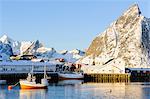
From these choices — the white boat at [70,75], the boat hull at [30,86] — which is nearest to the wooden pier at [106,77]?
the white boat at [70,75]

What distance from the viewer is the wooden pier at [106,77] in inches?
5074

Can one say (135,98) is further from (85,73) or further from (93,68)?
(93,68)

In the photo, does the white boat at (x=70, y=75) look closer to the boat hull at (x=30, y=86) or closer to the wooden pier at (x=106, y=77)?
the wooden pier at (x=106, y=77)

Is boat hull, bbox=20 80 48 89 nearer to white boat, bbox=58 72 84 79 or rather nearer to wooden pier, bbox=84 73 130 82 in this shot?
white boat, bbox=58 72 84 79

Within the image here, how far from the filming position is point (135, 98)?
222 feet

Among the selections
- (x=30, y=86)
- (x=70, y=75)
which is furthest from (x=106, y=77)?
(x=30, y=86)

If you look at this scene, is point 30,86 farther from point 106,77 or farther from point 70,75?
point 106,77

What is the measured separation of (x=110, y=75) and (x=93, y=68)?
1145cm

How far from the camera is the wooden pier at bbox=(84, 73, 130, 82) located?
12888cm

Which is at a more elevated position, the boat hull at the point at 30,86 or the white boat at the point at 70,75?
the white boat at the point at 70,75

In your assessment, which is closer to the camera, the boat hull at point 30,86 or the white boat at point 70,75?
the boat hull at point 30,86

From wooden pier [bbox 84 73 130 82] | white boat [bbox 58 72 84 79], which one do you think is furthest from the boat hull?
wooden pier [bbox 84 73 130 82]

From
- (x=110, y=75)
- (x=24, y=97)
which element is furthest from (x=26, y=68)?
(x=24, y=97)

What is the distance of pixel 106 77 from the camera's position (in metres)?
131
